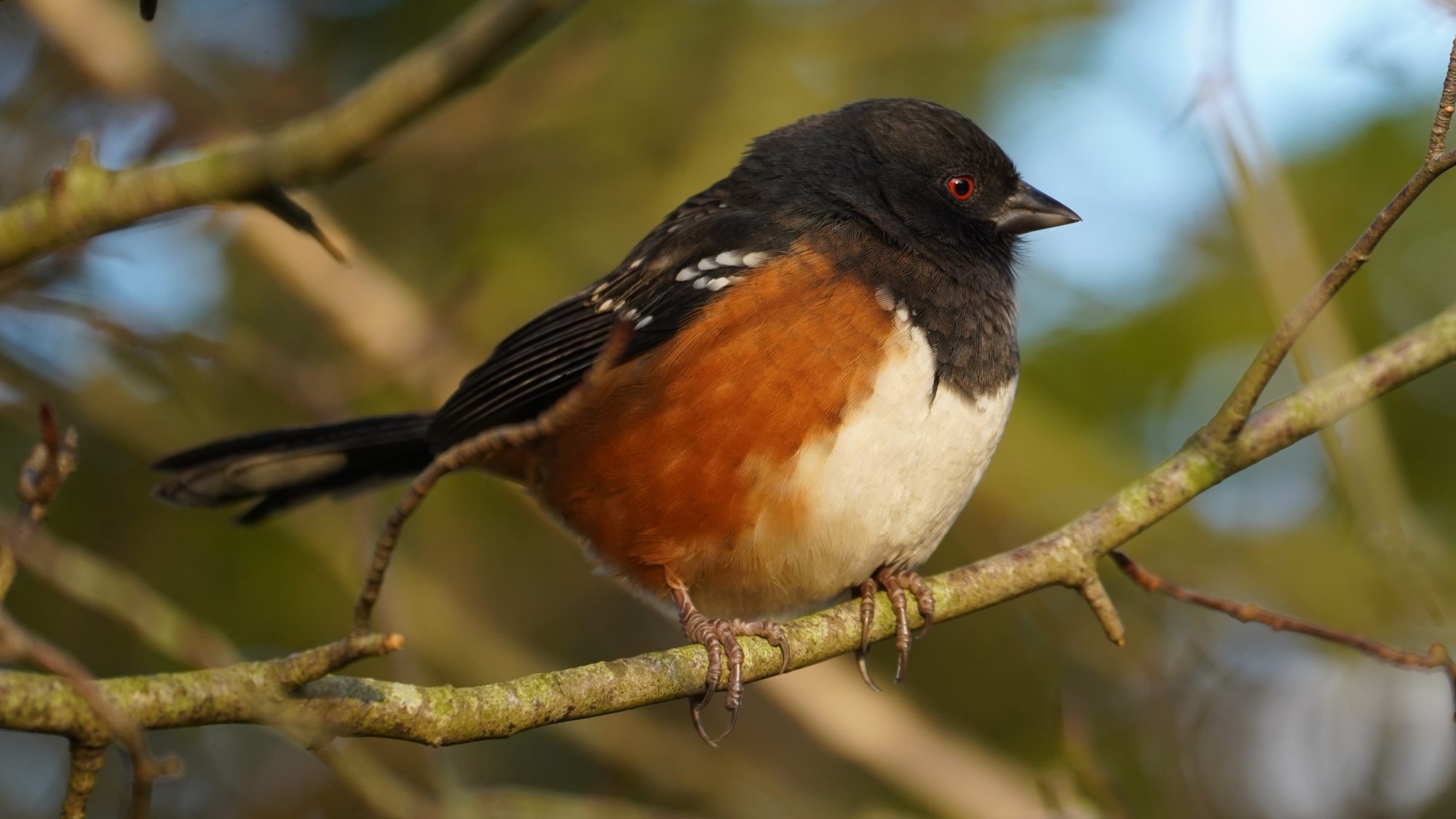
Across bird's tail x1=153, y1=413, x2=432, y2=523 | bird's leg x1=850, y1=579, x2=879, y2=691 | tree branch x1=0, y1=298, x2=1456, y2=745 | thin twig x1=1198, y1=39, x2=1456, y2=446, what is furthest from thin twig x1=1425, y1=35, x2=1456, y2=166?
bird's tail x1=153, y1=413, x2=432, y2=523

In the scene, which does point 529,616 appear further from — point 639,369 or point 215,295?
point 639,369

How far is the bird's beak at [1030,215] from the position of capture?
3326 millimetres

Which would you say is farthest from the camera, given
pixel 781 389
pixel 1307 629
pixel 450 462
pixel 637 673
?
pixel 781 389

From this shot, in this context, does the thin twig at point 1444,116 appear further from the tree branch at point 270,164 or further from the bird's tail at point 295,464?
the bird's tail at point 295,464

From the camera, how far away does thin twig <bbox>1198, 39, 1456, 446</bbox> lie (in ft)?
6.84

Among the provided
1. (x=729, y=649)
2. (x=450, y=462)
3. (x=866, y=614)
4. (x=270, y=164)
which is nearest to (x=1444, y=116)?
(x=866, y=614)

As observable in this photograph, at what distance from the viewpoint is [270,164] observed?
7.30 ft

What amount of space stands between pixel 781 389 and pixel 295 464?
5.02 ft

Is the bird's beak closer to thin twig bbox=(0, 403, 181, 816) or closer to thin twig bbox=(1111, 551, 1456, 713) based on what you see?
thin twig bbox=(1111, 551, 1456, 713)

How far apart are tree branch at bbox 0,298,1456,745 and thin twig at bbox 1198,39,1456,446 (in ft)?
0.20

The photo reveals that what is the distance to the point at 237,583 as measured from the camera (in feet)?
14.6

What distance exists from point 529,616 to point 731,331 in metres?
2.55

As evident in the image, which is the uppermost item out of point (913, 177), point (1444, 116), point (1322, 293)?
point (1444, 116)

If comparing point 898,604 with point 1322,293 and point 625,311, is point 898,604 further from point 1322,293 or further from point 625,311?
point 1322,293
